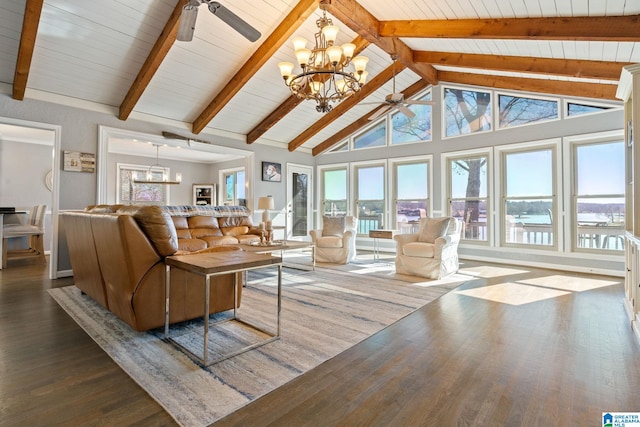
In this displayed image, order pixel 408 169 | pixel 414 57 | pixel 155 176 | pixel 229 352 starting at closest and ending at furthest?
pixel 229 352 → pixel 414 57 → pixel 408 169 → pixel 155 176

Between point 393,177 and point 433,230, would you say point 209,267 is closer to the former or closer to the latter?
point 433,230

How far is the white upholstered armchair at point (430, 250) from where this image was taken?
4.68 m

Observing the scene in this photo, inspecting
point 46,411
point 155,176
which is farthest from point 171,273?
point 155,176

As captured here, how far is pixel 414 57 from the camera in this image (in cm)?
559

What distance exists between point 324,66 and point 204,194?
794 cm

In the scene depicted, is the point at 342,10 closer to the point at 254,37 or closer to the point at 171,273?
Answer: the point at 254,37

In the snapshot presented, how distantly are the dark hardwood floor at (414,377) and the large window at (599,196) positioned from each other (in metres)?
2.61

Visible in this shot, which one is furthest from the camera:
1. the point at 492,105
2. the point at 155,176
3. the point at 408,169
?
the point at 155,176

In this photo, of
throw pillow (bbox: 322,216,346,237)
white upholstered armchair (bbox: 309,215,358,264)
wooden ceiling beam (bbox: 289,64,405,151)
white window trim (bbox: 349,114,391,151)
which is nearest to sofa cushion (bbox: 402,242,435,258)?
white upholstered armchair (bbox: 309,215,358,264)

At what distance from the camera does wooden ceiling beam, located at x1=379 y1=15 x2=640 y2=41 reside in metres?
2.95

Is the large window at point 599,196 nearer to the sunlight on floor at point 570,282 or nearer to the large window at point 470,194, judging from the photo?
the sunlight on floor at point 570,282

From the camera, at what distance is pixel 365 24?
427 centimetres

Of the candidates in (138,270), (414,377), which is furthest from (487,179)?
(138,270)

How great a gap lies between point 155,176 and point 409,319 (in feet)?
29.8
